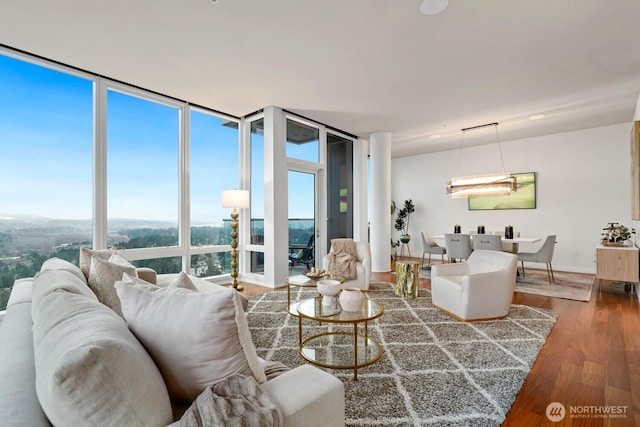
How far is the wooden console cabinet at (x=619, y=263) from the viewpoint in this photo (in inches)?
166

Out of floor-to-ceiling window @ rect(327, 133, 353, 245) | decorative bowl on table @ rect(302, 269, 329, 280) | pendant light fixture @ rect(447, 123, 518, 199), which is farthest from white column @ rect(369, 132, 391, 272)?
decorative bowl on table @ rect(302, 269, 329, 280)

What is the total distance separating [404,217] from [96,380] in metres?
8.34

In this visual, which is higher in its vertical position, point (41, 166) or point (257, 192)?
point (41, 166)

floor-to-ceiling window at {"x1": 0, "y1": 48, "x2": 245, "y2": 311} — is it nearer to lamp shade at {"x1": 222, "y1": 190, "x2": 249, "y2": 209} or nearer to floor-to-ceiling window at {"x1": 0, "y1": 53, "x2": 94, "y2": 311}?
floor-to-ceiling window at {"x1": 0, "y1": 53, "x2": 94, "y2": 311}

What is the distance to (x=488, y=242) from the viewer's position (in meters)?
5.08

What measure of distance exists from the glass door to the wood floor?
363 centimetres

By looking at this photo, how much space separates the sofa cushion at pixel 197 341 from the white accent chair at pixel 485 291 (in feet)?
9.31

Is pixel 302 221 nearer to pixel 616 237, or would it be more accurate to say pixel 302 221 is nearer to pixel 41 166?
pixel 41 166

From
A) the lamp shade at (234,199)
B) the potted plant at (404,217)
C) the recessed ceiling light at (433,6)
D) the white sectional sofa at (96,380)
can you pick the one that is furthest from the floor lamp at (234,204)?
the potted plant at (404,217)

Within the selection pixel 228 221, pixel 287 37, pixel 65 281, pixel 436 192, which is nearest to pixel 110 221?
pixel 228 221

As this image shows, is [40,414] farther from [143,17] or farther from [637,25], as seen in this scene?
[637,25]

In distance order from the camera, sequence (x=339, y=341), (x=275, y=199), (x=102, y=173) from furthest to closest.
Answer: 1. (x=275, y=199)
2. (x=102, y=173)
3. (x=339, y=341)

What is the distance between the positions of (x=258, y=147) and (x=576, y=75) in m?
4.42

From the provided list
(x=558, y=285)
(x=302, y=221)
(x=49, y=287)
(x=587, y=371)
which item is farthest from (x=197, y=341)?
(x=558, y=285)
